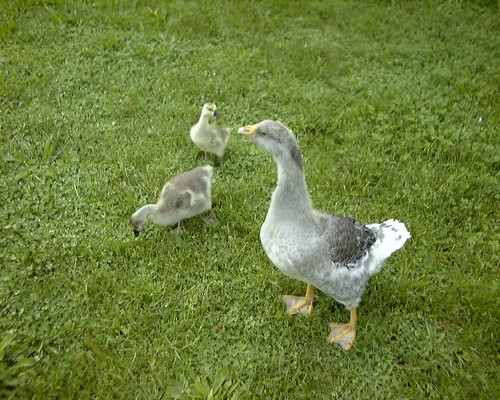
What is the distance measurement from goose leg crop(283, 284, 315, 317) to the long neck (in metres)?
1.04

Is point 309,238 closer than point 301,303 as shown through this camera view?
Yes

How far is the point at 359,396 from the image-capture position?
13.0 ft

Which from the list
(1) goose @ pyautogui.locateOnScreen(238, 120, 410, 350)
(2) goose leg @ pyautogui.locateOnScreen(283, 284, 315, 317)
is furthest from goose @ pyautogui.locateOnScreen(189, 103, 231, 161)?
(2) goose leg @ pyautogui.locateOnScreen(283, 284, 315, 317)

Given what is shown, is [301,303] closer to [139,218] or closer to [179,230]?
[179,230]

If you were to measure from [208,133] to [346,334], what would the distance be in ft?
9.08

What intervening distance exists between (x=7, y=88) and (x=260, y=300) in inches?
191

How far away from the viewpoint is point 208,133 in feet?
18.1

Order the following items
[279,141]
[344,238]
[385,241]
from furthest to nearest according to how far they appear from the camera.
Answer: [385,241], [344,238], [279,141]

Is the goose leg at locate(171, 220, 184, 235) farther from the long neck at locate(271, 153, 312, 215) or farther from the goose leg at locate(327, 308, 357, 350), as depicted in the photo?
the goose leg at locate(327, 308, 357, 350)

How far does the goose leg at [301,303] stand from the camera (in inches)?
177

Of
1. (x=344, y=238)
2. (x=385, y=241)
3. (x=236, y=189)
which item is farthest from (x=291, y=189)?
(x=236, y=189)

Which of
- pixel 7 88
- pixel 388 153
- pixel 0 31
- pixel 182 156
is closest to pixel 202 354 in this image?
pixel 182 156

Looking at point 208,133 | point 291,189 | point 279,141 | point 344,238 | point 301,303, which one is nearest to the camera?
point 279,141

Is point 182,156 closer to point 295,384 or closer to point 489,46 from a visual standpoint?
point 295,384
